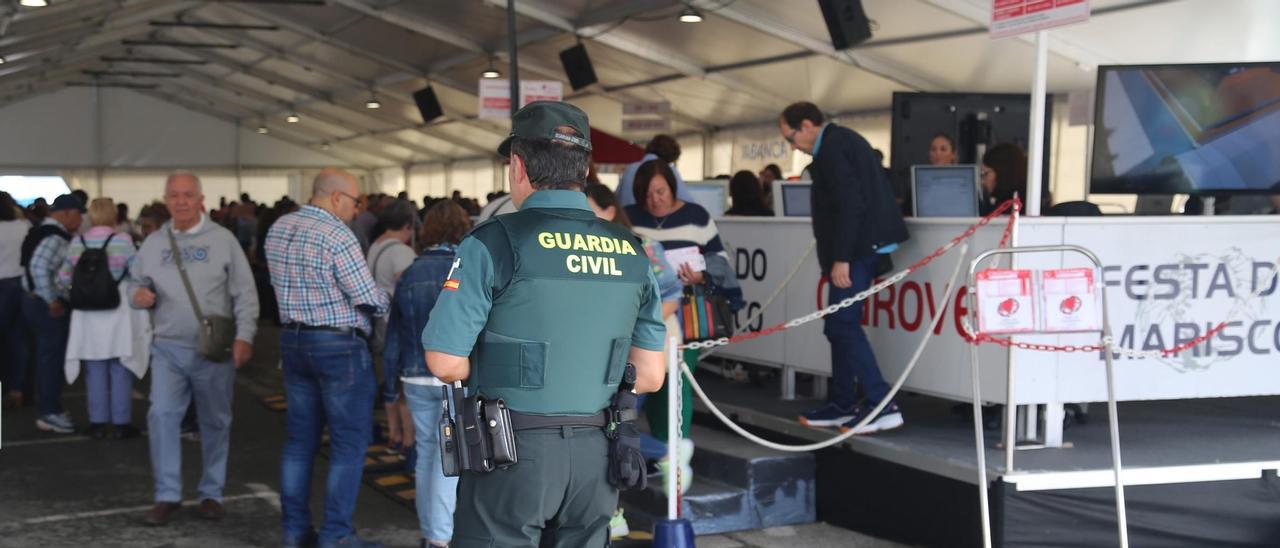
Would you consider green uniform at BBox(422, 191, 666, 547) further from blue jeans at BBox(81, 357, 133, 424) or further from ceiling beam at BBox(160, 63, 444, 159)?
ceiling beam at BBox(160, 63, 444, 159)

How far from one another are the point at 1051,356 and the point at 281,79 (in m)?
23.3

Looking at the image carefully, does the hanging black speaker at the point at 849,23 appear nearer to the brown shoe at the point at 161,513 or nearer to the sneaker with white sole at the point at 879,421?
the sneaker with white sole at the point at 879,421

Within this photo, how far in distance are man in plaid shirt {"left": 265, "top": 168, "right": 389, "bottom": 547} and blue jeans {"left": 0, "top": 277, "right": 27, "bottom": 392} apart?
4.82 metres

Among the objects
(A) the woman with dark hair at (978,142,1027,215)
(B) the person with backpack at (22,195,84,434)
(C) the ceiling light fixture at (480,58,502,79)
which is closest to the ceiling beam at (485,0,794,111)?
(C) the ceiling light fixture at (480,58,502,79)

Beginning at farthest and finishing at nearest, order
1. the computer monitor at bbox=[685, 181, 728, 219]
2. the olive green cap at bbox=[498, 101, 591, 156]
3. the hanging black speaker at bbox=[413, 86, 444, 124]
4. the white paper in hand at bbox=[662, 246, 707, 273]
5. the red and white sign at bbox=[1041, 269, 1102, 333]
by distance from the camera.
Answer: the hanging black speaker at bbox=[413, 86, 444, 124] → the computer monitor at bbox=[685, 181, 728, 219] → the white paper in hand at bbox=[662, 246, 707, 273] → the red and white sign at bbox=[1041, 269, 1102, 333] → the olive green cap at bbox=[498, 101, 591, 156]

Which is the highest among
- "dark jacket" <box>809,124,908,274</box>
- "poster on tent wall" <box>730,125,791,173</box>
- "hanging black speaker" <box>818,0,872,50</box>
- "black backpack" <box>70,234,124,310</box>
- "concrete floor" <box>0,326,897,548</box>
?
"hanging black speaker" <box>818,0,872,50</box>

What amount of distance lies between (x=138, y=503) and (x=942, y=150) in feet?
17.0

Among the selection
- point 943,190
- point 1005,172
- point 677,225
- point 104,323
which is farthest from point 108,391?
point 1005,172

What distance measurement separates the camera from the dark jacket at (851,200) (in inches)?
206

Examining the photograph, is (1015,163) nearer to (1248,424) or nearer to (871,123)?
(1248,424)

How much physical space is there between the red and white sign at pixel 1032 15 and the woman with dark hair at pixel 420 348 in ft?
8.17

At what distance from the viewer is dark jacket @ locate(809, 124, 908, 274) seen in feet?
17.1

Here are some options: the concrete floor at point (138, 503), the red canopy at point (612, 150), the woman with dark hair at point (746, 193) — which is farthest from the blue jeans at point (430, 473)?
the red canopy at point (612, 150)

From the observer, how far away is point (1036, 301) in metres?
4.26
